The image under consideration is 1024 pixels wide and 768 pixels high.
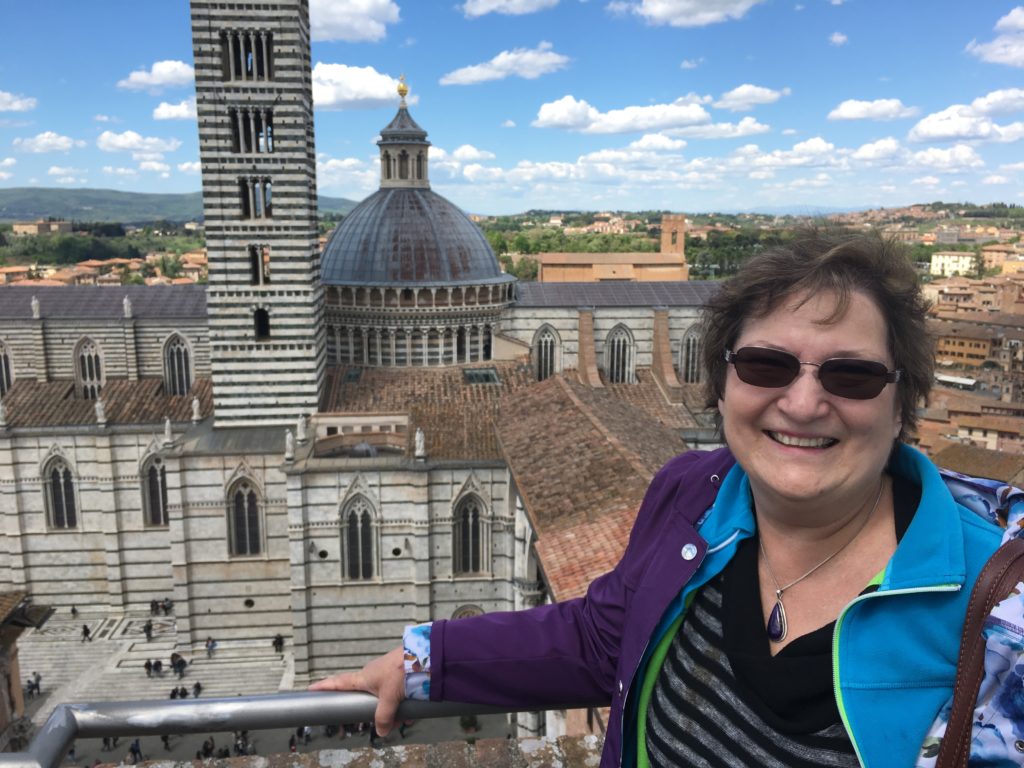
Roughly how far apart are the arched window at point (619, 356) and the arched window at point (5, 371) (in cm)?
2175

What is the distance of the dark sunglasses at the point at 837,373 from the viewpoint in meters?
2.87

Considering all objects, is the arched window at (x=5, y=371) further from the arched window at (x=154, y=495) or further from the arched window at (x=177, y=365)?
the arched window at (x=154, y=495)

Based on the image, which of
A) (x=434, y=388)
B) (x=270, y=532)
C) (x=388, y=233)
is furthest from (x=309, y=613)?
(x=388, y=233)

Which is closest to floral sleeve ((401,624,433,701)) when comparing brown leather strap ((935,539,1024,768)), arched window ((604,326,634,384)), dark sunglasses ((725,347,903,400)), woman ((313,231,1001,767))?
woman ((313,231,1001,767))

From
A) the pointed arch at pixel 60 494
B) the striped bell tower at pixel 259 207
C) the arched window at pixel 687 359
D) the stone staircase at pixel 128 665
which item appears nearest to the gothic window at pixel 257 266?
the striped bell tower at pixel 259 207

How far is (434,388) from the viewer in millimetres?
26219

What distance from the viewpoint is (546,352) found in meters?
30.8

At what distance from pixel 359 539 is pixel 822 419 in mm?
21725

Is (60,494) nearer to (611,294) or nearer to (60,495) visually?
(60,495)

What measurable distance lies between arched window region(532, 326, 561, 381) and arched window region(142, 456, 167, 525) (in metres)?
13.4

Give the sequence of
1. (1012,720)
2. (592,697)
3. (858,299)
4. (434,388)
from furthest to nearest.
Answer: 1. (434,388)
2. (592,697)
3. (858,299)
4. (1012,720)

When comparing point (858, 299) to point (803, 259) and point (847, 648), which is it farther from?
point (847, 648)

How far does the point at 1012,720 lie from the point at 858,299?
1393 millimetres

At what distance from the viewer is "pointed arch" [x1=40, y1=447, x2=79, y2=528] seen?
91.5ft
